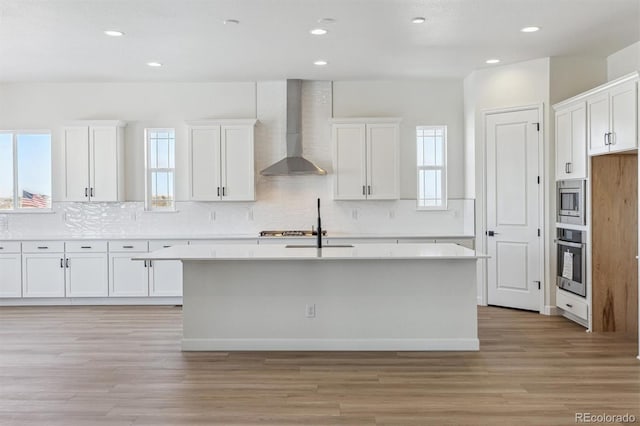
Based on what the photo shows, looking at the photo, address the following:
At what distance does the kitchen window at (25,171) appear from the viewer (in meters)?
7.25

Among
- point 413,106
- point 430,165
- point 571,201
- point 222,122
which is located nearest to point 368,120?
point 413,106

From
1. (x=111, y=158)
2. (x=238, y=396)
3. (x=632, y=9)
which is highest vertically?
(x=632, y=9)

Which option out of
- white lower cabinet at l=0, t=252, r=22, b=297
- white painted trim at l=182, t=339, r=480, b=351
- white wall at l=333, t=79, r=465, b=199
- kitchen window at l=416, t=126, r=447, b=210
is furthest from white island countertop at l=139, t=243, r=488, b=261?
white lower cabinet at l=0, t=252, r=22, b=297

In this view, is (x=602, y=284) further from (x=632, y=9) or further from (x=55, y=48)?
(x=55, y=48)

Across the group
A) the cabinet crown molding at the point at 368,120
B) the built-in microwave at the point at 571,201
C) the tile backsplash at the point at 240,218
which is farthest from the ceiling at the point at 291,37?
the tile backsplash at the point at 240,218

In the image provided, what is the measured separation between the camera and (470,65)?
251 inches

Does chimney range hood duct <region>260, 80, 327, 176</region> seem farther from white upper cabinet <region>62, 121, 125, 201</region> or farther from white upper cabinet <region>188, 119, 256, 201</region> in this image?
white upper cabinet <region>62, 121, 125, 201</region>

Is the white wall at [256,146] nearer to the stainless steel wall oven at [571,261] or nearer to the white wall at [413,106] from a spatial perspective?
the white wall at [413,106]

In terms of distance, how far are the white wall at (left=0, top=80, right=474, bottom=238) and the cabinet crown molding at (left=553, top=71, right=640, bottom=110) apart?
5.41 ft

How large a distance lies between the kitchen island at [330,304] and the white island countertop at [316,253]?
0.04 meters

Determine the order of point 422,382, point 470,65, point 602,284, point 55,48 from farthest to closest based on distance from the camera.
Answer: point 470,65
point 55,48
point 602,284
point 422,382

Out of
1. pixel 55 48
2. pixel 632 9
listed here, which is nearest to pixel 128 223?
pixel 55 48

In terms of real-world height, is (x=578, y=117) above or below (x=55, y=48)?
below

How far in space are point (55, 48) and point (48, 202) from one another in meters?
2.48
